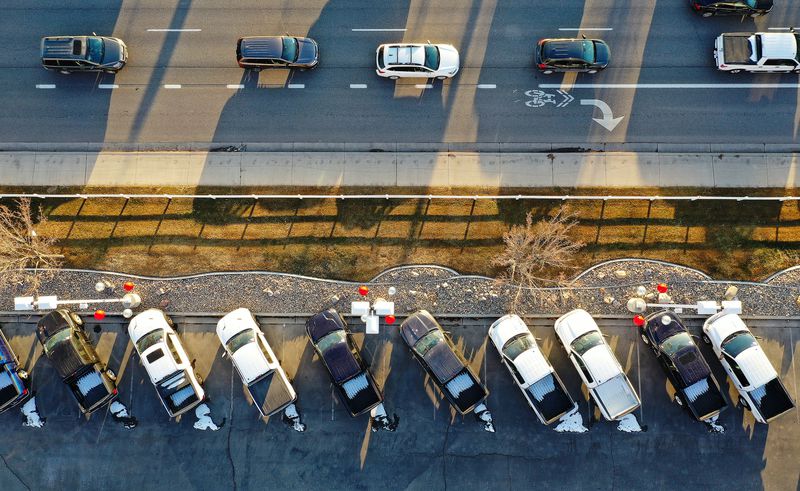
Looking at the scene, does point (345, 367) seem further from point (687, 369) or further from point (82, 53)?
point (82, 53)

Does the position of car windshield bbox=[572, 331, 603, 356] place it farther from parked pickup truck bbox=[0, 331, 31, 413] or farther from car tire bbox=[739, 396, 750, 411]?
parked pickup truck bbox=[0, 331, 31, 413]

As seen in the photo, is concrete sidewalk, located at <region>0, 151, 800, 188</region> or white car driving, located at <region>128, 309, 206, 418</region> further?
concrete sidewalk, located at <region>0, 151, 800, 188</region>

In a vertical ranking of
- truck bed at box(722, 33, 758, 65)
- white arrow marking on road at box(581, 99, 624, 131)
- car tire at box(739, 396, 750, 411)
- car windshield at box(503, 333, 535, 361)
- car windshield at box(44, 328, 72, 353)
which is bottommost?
car tire at box(739, 396, 750, 411)

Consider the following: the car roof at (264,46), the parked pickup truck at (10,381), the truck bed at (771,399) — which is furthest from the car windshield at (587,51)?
the parked pickup truck at (10,381)

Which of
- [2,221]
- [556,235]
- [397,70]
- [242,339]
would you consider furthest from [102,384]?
[556,235]

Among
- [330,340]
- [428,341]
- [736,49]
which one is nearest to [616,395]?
[428,341]

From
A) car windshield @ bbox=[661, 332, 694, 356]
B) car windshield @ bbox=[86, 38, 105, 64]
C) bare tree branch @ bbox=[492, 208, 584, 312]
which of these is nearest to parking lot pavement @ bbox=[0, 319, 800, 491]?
car windshield @ bbox=[661, 332, 694, 356]

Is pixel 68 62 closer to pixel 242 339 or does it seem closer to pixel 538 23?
pixel 242 339

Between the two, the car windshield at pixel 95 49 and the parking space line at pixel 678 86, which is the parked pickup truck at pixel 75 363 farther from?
the parking space line at pixel 678 86
